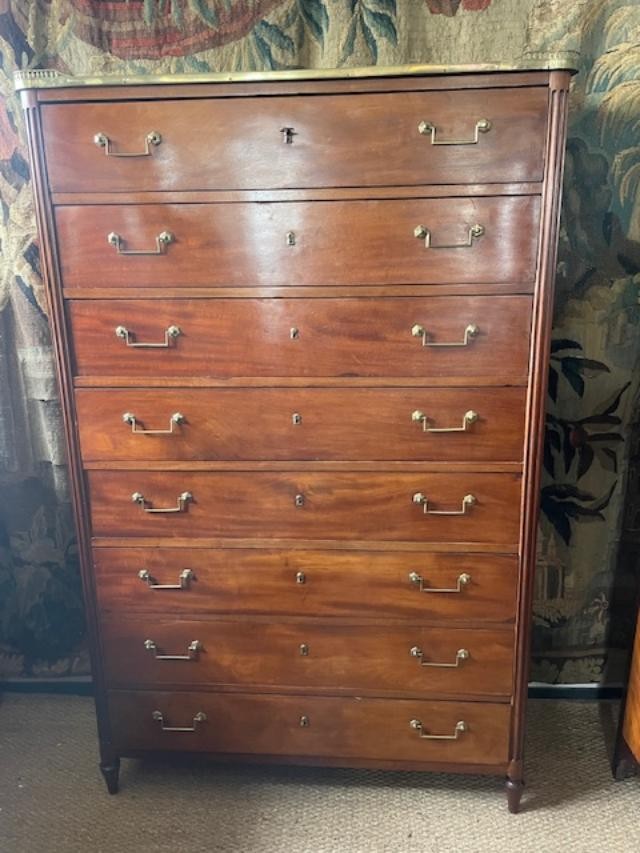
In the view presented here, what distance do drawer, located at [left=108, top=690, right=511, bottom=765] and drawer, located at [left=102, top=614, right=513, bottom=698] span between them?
4 cm

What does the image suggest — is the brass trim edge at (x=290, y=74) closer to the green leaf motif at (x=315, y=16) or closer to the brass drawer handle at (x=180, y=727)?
the green leaf motif at (x=315, y=16)

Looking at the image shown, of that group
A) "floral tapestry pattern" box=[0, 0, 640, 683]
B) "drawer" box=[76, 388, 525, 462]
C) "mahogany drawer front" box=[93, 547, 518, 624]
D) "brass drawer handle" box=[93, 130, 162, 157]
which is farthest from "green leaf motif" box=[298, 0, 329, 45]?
"mahogany drawer front" box=[93, 547, 518, 624]

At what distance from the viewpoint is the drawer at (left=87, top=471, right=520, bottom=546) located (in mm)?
1441

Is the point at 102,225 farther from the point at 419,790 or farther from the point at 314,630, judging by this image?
the point at 419,790

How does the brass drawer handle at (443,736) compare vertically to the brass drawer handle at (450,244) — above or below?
below

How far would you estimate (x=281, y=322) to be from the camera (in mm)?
1364

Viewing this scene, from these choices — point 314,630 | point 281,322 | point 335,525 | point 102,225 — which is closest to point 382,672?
point 314,630

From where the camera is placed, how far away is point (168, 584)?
5.07ft

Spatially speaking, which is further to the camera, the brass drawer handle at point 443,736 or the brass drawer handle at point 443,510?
the brass drawer handle at point 443,736

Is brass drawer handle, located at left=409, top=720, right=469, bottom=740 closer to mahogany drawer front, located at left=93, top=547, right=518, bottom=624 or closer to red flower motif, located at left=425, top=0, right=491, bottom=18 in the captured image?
mahogany drawer front, located at left=93, top=547, right=518, bottom=624

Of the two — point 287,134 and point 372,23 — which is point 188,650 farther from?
point 372,23

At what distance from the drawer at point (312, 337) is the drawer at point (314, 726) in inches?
28.4

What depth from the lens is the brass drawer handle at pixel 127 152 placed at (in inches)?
50.9

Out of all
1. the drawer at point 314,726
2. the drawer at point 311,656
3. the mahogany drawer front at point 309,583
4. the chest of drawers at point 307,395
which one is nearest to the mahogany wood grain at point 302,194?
the chest of drawers at point 307,395
